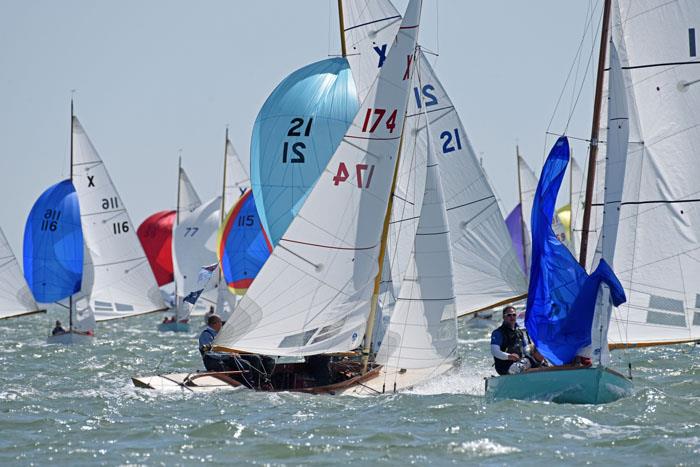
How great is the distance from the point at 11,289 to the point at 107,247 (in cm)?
465

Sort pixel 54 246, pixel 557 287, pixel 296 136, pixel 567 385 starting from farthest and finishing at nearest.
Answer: pixel 54 246, pixel 296 136, pixel 557 287, pixel 567 385

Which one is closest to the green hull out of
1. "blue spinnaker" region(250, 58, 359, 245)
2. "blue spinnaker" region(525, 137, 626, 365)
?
"blue spinnaker" region(525, 137, 626, 365)

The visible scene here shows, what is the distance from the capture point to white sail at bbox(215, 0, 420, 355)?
15070 millimetres

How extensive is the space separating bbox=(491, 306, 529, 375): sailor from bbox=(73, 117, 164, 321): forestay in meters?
19.5

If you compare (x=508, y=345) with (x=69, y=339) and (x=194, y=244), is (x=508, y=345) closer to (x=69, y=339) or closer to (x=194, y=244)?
(x=69, y=339)

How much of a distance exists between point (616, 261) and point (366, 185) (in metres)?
3.01

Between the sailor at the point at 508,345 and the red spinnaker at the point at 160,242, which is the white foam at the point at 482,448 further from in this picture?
the red spinnaker at the point at 160,242

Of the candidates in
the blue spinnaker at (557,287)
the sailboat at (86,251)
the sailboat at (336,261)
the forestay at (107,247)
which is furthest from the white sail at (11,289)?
the blue spinnaker at (557,287)

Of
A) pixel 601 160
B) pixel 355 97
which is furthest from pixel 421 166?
pixel 601 160

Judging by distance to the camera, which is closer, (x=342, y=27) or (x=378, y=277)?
(x=378, y=277)

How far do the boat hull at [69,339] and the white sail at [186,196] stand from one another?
1639cm

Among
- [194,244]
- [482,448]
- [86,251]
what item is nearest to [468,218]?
[482,448]

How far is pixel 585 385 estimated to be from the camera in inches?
520

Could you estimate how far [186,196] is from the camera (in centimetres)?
4794
